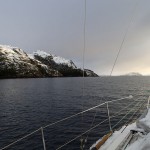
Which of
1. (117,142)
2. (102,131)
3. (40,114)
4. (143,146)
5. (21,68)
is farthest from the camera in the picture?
(21,68)

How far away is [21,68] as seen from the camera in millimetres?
196500

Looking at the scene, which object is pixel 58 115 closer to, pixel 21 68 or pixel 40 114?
pixel 40 114

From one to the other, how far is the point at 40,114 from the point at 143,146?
98.8 feet

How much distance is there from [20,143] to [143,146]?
17504 millimetres

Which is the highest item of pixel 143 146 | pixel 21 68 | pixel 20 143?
pixel 21 68

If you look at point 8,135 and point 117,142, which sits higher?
point 117,142

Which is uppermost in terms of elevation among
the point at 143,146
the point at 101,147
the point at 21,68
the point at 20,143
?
the point at 21,68

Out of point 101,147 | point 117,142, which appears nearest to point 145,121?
point 117,142

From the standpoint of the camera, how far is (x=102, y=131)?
23.2 meters

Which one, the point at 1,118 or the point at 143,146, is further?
the point at 1,118

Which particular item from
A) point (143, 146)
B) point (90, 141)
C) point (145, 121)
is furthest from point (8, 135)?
point (143, 146)

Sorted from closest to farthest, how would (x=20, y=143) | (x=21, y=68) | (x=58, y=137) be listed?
(x=20, y=143), (x=58, y=137), (x=21, y=68)

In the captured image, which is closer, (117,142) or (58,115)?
(117,142)

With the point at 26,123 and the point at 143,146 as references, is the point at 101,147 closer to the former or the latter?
the point at 143,146
